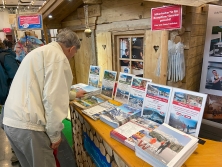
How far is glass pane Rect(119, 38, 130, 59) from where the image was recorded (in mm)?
2827

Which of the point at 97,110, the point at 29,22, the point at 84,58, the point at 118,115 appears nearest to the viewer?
the point at 118,115

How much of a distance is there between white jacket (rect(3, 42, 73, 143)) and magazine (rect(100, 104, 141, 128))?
36cm

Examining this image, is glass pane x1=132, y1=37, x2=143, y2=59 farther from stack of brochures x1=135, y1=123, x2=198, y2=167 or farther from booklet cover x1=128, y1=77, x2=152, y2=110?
stack of brochures x1=135, y1=123, x2=198, y2=167

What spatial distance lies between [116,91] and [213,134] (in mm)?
1054

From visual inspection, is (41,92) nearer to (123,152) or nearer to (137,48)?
(123,152)

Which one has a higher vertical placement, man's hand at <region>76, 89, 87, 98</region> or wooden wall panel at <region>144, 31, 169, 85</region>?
wooden wall panel at <region>144, 31, 169, 85</region>

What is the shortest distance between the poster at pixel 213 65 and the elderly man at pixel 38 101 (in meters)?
1.52

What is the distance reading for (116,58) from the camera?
3.03 m

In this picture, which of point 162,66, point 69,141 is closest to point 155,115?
point 162,66

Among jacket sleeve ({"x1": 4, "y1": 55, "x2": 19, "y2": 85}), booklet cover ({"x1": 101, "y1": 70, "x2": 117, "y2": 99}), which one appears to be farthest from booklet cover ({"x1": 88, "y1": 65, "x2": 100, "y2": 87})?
jacket sleeve ({"x1": 4, "y1": 55, "x2": 19, "y2": 85})

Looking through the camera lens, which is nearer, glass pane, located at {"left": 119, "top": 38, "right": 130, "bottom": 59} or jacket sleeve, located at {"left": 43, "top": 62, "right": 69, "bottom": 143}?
jacket sleeve, located at {"left": 43, "top": 62, "right": 69, "bottom": 143}

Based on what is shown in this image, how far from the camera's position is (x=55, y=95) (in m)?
1.24

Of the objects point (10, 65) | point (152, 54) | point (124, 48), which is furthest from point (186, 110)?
point (10, 65)

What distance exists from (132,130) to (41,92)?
73 cm
